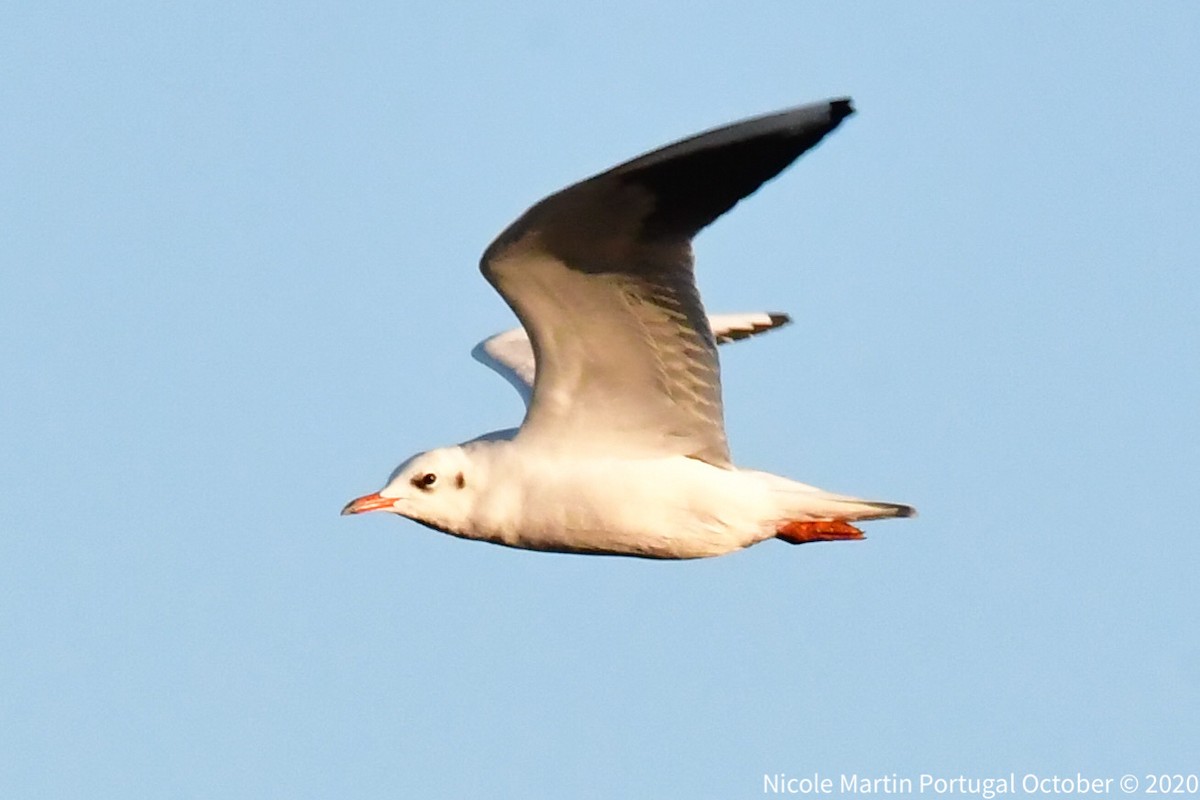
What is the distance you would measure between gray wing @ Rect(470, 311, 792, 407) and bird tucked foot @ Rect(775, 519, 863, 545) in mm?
1230

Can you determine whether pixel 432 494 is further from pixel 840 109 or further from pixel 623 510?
pixel 840 109

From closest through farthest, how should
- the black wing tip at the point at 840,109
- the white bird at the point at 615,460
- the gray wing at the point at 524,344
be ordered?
the black wing tip at the point at 840,109 → the white bird at the point at 615,460 → the gray wing at the point at 524,344

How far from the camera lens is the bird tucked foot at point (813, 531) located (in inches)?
463

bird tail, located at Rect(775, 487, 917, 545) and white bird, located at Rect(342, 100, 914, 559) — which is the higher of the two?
white bird, located at Rect(342, 100, 914, 559)

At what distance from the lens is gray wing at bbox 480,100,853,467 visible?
31.8 feet

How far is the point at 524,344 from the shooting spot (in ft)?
45.5

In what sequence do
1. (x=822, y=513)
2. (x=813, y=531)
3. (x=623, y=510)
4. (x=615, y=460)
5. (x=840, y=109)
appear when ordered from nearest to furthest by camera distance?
(x=840, y=109) → (x=623, y=510) → (x=615, y=460) → (x=822, y=513) → (x=813, y=531)

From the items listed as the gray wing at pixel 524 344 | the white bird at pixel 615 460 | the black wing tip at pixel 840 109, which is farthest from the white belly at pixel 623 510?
the black wing tip at pixel 840 109

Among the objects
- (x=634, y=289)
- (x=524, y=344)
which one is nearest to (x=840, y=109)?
(x=634, y=289)

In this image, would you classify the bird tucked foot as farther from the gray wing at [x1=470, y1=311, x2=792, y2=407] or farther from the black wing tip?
the black wing tip

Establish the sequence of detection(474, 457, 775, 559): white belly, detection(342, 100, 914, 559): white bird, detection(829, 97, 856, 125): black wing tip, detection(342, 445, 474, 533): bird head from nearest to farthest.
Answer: detection(829, 97, 856, 125): black wing tip
detection(342, 100, 914, 559): white bird
detection(474, 457, 775, 559): white belly
detection(342, 445, 474, 533): bird head

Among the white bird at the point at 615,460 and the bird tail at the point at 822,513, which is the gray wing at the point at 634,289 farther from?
the bird tail at the point at 822,513

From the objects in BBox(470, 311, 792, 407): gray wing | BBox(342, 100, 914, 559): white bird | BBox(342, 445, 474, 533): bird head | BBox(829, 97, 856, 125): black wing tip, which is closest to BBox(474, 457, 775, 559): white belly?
BBox(342, 100, 914, 559): white bird

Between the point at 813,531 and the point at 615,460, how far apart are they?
1162 mm
